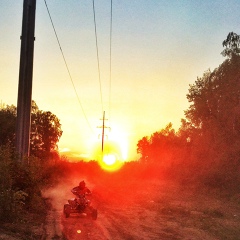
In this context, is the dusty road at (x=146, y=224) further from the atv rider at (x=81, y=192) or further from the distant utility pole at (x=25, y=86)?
the distant utility pole at (x=25, y=86)

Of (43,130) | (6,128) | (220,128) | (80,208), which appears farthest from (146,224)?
(43,130)

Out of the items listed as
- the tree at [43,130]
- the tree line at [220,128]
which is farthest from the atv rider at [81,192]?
the tree at [43,130]

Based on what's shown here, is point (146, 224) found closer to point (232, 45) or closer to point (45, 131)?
point (232, 45)

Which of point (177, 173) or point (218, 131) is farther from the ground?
point (218, 131)

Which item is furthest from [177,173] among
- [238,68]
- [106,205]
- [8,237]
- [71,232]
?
[8,237]

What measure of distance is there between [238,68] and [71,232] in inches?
1021

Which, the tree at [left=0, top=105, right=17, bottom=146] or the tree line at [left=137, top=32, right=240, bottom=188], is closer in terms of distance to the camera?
the tree line at [left=137, top=32, right=240, bottom=188]

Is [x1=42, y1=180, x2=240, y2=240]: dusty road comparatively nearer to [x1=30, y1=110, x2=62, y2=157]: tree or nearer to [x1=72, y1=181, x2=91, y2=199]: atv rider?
[x1=72, y1=181, x2=91, y2=199]: atv rider

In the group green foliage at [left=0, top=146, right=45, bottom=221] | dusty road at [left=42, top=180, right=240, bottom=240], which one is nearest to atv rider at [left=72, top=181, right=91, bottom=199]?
dusty road at [left=42, top=180, right=240, bottom=240]

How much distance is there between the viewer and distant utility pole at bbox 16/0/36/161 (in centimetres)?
1820

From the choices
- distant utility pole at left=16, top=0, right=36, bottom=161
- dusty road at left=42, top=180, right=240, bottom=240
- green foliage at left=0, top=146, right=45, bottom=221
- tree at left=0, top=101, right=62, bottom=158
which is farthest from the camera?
tree at left=0, top=101, right=62, bottom=158

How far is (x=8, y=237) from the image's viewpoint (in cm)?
1053

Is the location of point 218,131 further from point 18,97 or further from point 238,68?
point 18,97

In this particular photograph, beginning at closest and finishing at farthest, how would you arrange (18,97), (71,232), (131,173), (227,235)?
1. (71,232)
2. (227,235)
3. (18,97)
4. (131,173)
